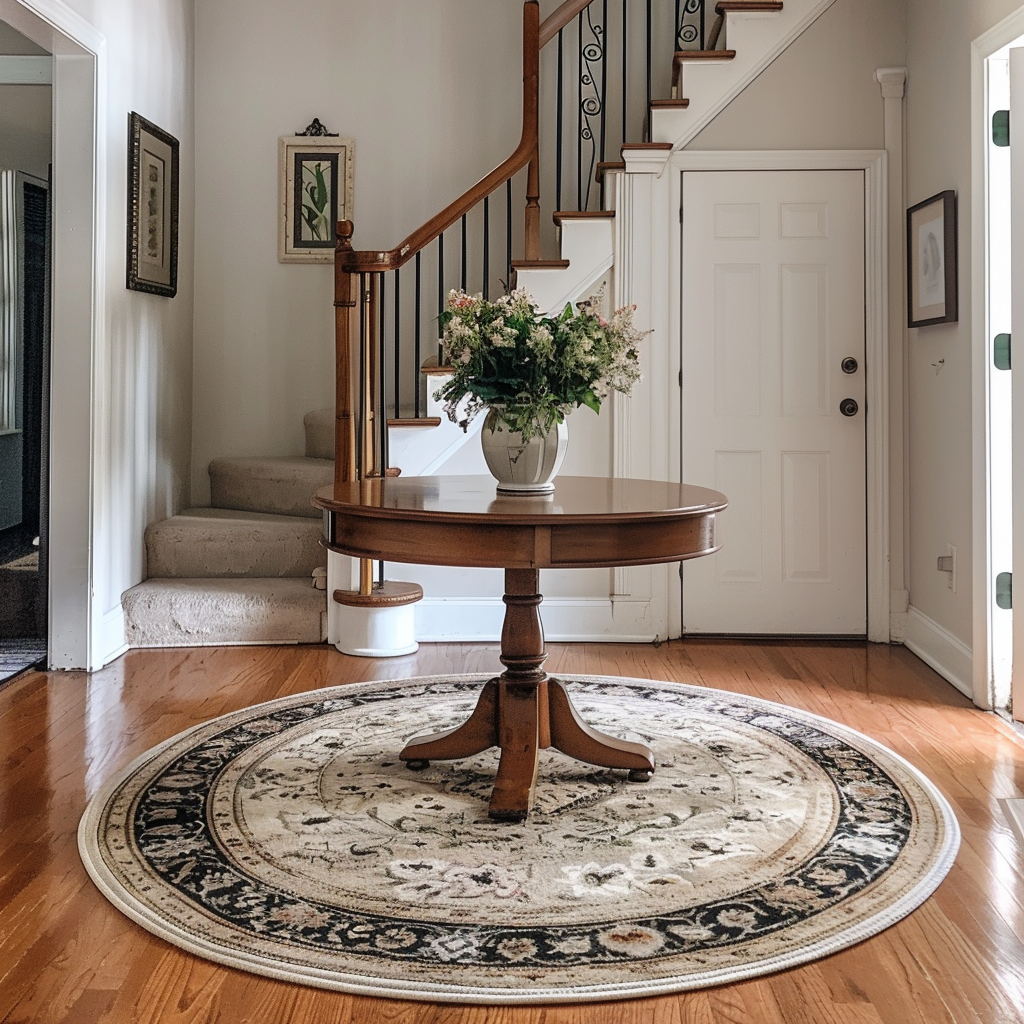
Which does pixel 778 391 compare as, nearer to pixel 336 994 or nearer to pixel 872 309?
pixel 872 309

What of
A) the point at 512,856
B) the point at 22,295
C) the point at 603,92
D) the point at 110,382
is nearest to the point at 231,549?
the point at 110,382

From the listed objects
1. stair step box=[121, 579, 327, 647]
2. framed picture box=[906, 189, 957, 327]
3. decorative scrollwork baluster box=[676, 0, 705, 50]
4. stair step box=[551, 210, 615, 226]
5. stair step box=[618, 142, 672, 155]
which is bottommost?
stair step box=[121, 579, 327, 647]

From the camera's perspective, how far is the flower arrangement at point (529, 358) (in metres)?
2.59

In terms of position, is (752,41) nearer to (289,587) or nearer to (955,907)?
(289,587)

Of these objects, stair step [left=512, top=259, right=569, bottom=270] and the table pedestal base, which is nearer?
the table pedestal base

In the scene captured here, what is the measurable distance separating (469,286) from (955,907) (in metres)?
3.77

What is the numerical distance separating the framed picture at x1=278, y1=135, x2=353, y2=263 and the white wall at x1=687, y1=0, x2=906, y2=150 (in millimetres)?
1723

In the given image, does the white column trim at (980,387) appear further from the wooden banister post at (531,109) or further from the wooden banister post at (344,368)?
the wooden banister post at (344,368)

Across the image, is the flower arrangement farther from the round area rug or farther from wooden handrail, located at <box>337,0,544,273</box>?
wooden handrail, located at <box>337,0,544,273</box>

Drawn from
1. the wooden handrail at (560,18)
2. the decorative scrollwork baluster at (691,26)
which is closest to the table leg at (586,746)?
the wooden handrail at (560,18)

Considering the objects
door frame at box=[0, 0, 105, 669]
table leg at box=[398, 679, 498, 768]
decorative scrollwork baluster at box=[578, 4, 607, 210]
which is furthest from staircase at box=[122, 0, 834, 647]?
table leg at box=[398, 679, 498, 768]

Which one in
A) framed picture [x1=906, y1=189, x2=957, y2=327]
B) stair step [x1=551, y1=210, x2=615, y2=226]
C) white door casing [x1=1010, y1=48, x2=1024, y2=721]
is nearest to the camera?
white door casing [x1=1010, y1=48, x2=1024, y2=721]

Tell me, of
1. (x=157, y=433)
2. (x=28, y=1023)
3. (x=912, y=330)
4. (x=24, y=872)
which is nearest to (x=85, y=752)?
(x=24, y=872)

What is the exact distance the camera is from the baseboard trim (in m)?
3.81
